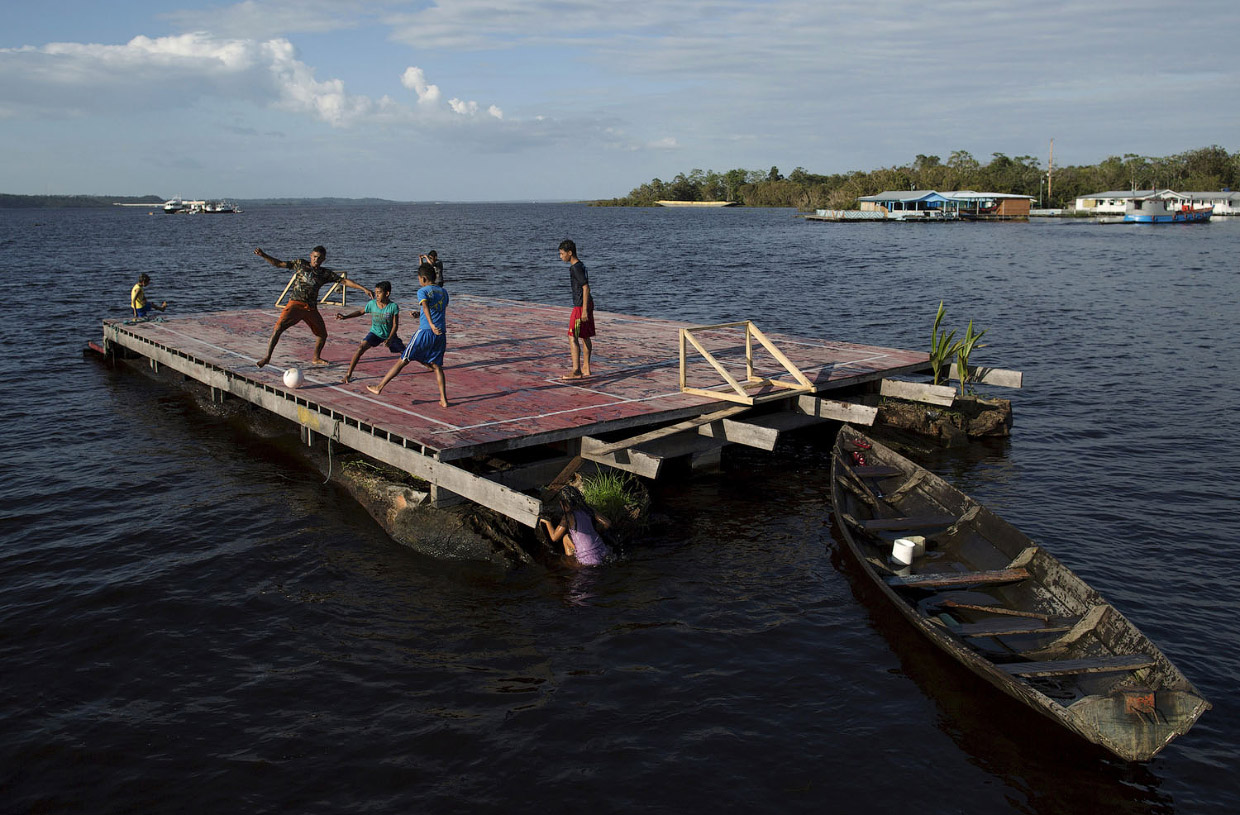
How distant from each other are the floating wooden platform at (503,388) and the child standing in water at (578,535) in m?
0.72

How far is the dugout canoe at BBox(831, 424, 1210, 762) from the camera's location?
7.09m

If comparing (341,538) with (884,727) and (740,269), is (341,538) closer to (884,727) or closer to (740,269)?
(884,727)

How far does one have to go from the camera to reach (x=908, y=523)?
11.2m

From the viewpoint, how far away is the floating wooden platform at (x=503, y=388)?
464 inches

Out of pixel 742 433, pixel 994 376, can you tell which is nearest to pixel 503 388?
pixel 742 433

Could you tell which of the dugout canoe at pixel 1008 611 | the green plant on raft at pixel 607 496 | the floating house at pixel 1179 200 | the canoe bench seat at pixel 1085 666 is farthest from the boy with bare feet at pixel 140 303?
the floating house at pixel 1179 200

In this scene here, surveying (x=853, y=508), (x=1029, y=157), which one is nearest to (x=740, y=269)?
(x=853, y=508)

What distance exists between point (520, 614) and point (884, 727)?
4.06 meters

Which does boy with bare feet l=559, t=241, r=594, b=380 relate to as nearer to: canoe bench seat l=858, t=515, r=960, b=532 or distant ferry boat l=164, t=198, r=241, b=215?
canoe bench seat l=858, t=515, r=960, b=532

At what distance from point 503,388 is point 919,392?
7193 millimetres

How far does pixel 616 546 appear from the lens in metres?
11.8

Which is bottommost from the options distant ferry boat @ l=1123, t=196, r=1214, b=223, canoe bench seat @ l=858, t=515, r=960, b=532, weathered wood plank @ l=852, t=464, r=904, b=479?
canoe bench seat @ l=858, t=515, r=960, b=532

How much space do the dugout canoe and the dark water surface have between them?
53 cm

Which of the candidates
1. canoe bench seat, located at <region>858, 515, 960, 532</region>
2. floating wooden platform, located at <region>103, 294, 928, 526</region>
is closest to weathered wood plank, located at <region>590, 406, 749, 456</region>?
floating wooden platform, located at <region>103, 294, 928, 526</region>
